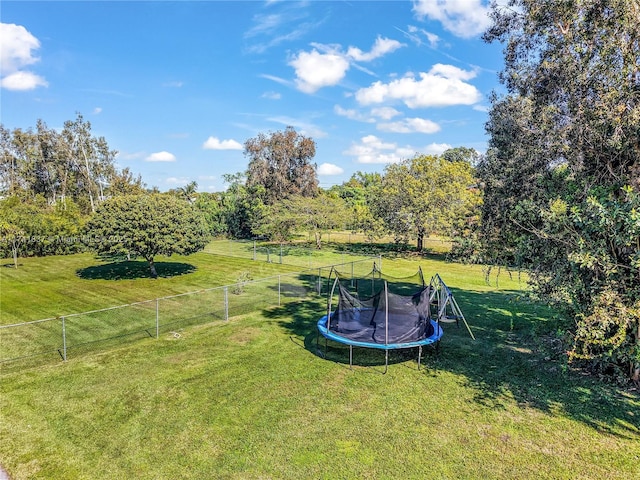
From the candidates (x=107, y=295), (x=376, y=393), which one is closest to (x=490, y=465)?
(x=376, y=393)

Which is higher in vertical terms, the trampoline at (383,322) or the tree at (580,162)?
the tree at (580,162)

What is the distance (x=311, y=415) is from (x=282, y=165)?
36419mm

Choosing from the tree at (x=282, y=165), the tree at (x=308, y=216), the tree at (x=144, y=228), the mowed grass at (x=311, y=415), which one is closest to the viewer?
the mowed grass at (x=311, y=415)

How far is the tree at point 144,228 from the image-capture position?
20547 millimetres

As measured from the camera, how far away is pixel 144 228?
837 inches

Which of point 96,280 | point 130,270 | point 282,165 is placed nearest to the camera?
point 96,280

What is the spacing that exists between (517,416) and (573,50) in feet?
25.4

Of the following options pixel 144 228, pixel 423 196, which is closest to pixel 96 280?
pixel 144 228

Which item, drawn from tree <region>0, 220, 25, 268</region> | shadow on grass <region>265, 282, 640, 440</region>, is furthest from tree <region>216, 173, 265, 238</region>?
Answer: shadow on grass <region>265, 282, 640, 440</region>

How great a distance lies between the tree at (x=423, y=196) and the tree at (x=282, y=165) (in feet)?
42.3

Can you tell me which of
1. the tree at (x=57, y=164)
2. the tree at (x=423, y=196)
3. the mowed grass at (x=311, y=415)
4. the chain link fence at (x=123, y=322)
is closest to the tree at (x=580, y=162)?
A: the mowed grass at (x=311, y=415)

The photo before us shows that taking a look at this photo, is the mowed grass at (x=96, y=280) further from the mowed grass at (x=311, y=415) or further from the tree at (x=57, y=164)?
the tree at (x=57, y=164)

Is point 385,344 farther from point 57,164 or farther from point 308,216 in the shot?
point 57,164

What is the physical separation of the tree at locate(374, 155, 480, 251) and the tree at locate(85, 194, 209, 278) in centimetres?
1450
